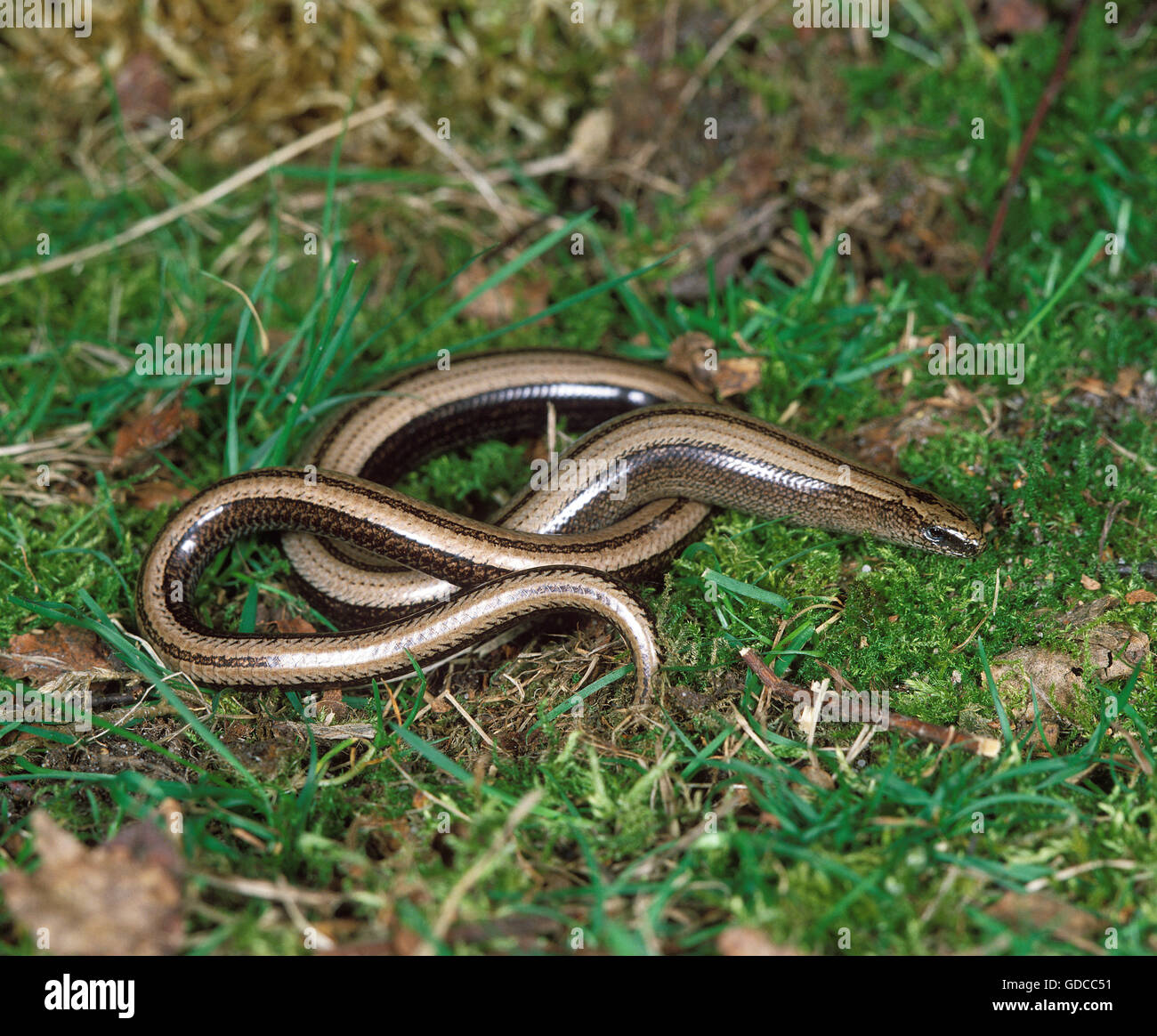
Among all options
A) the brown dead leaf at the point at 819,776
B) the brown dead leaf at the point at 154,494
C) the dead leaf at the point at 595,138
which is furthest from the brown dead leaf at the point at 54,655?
the dead leaf at the point at 595,138

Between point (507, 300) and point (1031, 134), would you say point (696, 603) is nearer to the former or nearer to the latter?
point (507, 300)

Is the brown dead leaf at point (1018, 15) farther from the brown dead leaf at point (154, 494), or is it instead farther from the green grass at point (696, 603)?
the brown dead leaf at point (154, 494)

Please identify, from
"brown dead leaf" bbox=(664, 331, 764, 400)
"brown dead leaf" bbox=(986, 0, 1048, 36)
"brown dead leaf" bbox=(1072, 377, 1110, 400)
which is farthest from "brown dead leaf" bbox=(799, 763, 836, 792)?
"brown dead leaf" bbox=(986, 0, 1048, 36)

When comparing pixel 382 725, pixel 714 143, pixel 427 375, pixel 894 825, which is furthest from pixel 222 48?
pixel 894 825

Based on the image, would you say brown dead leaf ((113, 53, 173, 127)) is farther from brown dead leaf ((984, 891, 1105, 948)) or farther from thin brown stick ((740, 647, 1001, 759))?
brown dead leaf ((984, 891, 1105, 948))

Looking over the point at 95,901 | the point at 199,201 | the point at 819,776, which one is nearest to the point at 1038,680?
the point at 819,776

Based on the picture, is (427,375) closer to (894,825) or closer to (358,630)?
(358,630)
